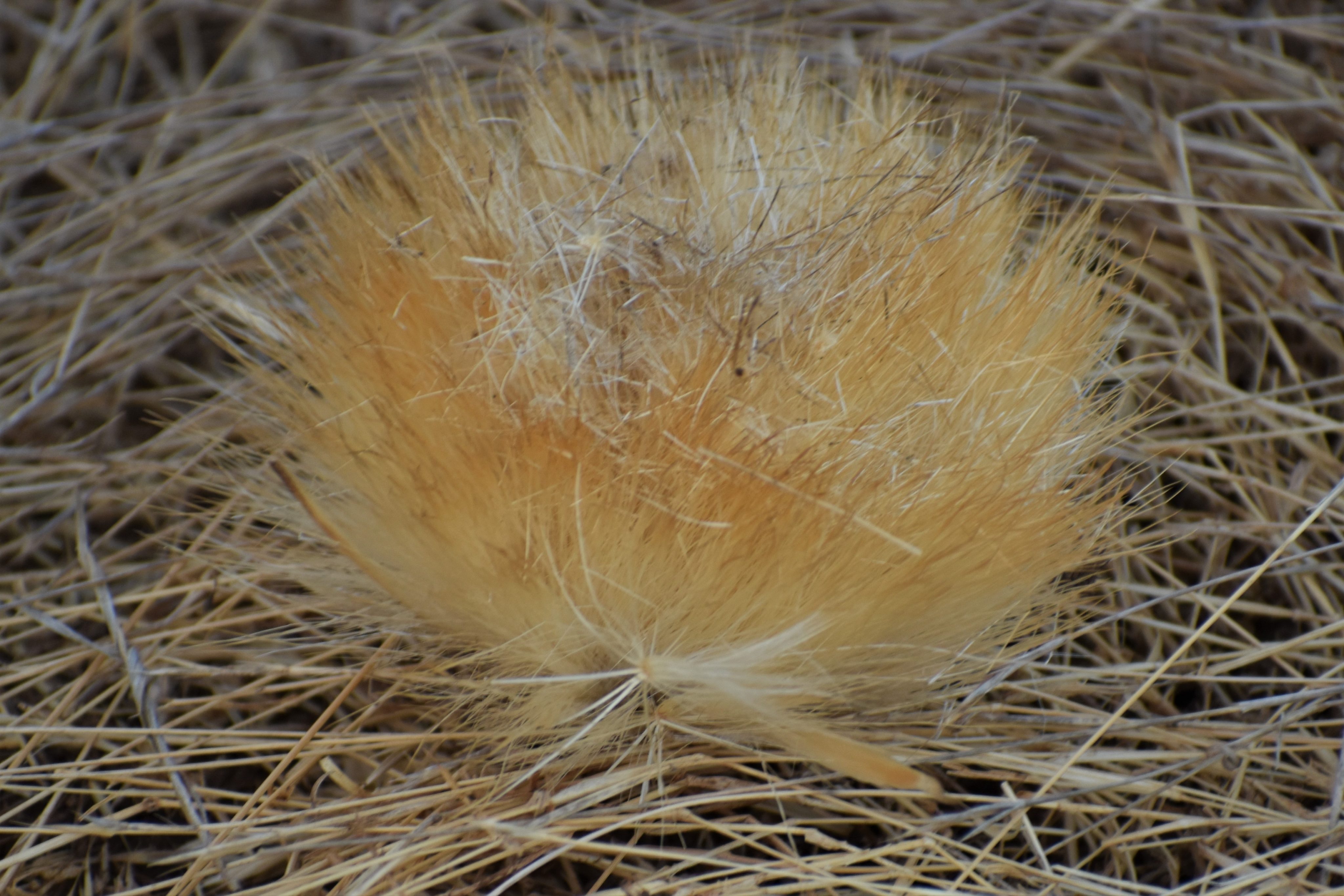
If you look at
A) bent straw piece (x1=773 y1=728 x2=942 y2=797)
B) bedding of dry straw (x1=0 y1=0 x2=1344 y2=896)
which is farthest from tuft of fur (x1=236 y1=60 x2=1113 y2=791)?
bedding of dry straw (x1=0 y1=0 x2=1344 y2=896)

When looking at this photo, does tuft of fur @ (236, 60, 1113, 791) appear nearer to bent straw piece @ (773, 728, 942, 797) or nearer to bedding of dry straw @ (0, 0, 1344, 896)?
bent straw piece @ (773, 728, 942, 797)

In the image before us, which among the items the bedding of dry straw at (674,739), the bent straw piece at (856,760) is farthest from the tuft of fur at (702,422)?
the bedding of dry straw at (674,739)

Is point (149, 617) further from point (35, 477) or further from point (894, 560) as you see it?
point (894, 560)

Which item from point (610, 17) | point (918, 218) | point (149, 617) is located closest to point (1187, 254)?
point (918, 218)

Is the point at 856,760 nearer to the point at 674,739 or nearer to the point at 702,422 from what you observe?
the point at 674,739

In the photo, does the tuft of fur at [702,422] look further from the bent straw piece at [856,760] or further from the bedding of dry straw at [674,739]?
the bedding of dry straw at [674,739]

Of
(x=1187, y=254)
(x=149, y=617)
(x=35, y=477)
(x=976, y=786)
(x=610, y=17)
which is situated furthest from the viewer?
(x=610, y=17)

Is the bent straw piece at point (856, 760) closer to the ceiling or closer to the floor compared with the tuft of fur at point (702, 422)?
closer to the floor
